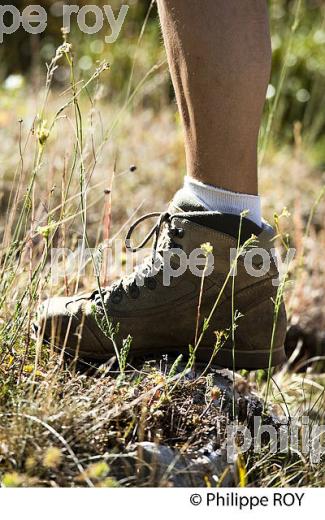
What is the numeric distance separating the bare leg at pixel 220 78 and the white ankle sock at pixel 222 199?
14mm

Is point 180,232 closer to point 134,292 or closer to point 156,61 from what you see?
point 134,292

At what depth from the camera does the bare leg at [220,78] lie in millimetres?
1745

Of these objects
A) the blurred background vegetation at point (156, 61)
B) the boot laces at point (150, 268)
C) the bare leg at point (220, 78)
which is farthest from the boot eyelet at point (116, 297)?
the blurred background vegetation at point (156, 61)

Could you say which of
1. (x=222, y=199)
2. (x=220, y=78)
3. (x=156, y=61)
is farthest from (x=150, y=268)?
(x=156, y=61)

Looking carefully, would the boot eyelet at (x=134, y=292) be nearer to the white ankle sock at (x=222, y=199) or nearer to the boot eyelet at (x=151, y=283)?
the boot eyelet at (x=151, y=283)

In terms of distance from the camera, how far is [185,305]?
1936 millimetres

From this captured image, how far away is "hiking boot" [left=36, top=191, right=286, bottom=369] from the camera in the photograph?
190 centimetres

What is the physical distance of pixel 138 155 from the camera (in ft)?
15.1

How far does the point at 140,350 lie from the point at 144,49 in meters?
4.80

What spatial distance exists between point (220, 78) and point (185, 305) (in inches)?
20.7

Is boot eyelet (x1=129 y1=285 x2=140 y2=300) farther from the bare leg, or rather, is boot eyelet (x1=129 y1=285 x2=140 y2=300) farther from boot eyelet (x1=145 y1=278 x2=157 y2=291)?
the bare leg

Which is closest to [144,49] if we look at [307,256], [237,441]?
[307,256]

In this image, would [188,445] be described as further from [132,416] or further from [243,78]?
[243,78]
